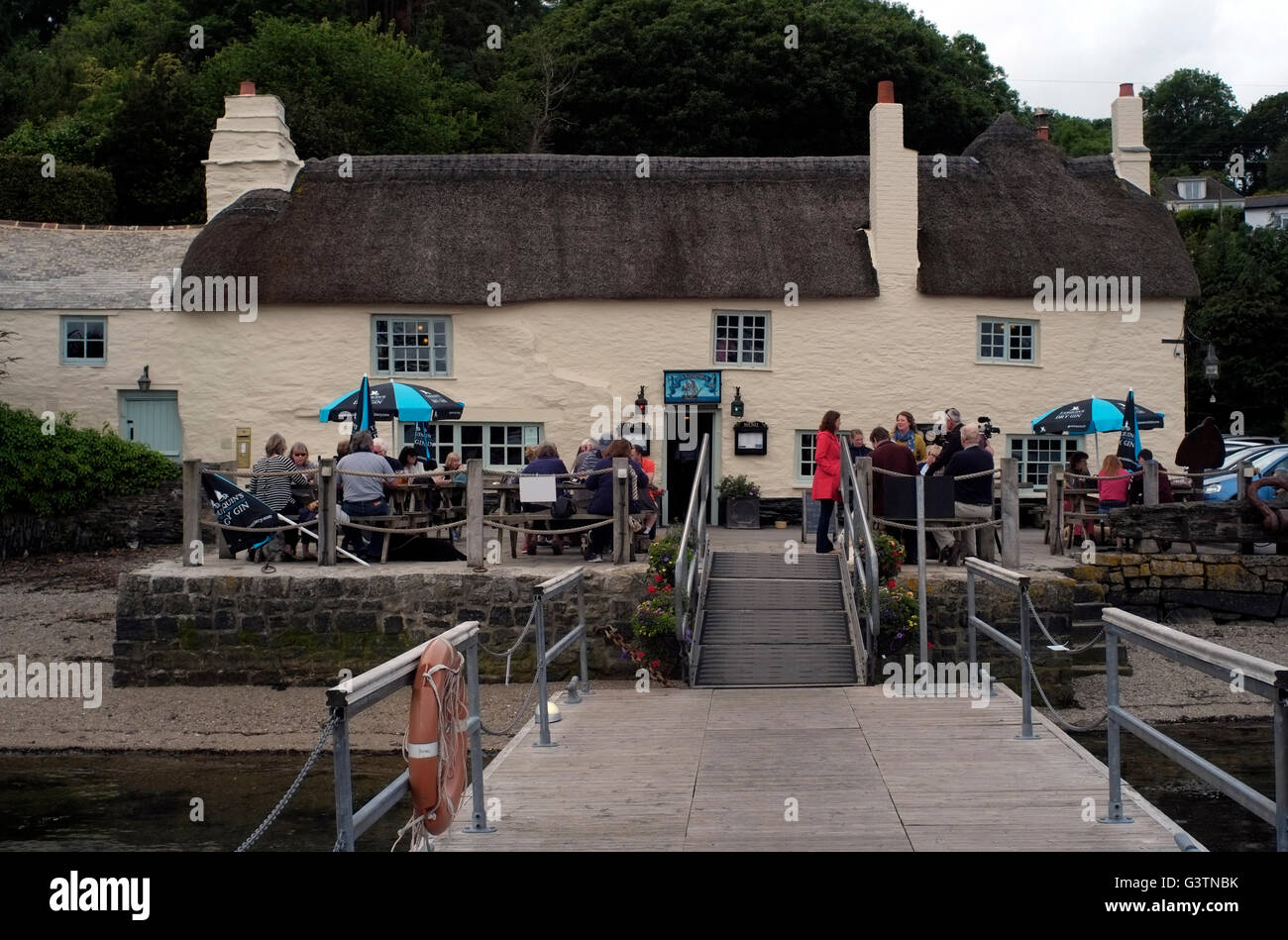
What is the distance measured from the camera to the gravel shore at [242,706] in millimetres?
12039

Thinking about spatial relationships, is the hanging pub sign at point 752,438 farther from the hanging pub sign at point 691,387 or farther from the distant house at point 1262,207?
the distant house at point 1262,207

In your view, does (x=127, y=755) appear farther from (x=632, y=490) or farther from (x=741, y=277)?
(x=741, y=277)

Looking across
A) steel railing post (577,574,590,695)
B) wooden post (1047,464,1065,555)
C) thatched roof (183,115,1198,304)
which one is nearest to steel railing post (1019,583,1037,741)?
steel railing post (577,574,590,695)

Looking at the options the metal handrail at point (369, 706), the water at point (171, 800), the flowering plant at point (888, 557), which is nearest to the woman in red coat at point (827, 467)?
the flowering plant at point (888, 557)

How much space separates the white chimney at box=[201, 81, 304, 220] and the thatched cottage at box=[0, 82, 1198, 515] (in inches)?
30.1

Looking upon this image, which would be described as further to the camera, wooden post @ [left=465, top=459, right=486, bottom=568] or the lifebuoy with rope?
wooden post @ [left=465, top=459, right=486, bottom=568]

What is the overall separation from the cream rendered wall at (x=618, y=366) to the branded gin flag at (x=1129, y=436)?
9.28ft

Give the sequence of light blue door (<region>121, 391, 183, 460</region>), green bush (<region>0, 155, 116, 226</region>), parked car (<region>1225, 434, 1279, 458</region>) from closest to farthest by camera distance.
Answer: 1. light blue door (<region>121, 391, 183, 460</region>)
2. parked car (<region>1225, 434, 1279, 458</region>)
3. green bush (<region>0, 155, 116, 226</region>)

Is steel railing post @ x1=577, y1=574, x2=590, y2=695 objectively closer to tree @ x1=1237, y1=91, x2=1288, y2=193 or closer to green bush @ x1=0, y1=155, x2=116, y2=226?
green bush @ x1=0, y1=155, x2=116, y2=226

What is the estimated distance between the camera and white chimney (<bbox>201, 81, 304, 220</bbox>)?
23.1 meters

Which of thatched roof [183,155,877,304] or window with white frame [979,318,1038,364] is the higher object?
thatched roof [183,155,877,304]

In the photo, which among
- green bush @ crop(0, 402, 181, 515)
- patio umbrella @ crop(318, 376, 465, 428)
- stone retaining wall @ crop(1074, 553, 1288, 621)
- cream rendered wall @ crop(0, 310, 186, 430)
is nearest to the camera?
stone retaining wall @ crop(1074, 553, 1288, 621)
